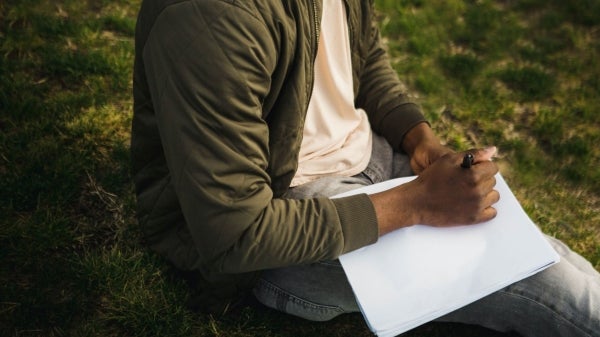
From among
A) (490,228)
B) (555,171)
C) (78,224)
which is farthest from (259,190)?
(555,171)

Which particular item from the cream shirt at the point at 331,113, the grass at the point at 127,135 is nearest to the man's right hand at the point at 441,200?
the cream shirt at the point at 331,113

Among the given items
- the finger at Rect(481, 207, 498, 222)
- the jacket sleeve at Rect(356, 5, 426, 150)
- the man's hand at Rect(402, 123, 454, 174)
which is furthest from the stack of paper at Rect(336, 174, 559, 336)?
the jacket sleeve at Rect(356, 5, 426, 150)

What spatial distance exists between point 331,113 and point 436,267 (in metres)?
0.68

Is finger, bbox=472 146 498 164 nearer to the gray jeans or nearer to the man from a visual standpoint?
the man

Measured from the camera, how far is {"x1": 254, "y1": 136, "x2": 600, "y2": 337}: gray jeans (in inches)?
68.9

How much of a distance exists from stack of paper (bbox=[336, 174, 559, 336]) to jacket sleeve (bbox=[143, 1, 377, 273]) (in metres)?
0.14

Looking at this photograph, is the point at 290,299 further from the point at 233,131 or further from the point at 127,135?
the point at 127,135

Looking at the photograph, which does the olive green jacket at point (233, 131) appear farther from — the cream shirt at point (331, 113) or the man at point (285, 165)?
the cream shirt at point (331, 113)

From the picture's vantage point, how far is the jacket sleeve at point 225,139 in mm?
1407

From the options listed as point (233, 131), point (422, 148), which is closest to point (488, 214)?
point (422, 148)

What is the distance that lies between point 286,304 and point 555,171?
1.83 m

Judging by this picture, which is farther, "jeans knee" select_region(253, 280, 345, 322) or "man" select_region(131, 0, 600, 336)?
"jeans knee" select_region(253, 280, 345, 322)

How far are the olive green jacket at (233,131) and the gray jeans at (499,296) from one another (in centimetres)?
18

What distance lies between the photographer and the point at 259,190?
1606 millimetres
